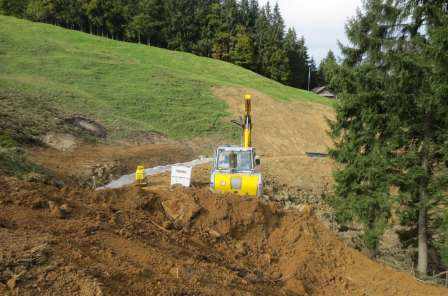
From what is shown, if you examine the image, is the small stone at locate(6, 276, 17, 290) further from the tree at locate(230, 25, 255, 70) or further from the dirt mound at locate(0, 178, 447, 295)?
the tree at locate(230, 25, 255, 70)

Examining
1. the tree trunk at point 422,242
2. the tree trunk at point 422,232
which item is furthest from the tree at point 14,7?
the tree trunk at point 422,242

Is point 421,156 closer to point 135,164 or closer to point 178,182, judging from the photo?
point 178,182

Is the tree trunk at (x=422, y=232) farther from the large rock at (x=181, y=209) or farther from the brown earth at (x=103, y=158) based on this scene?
the brown earth at (x=103, y=158)

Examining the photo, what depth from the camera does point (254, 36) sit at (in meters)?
77.6

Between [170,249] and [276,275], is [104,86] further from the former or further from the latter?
[170,249]

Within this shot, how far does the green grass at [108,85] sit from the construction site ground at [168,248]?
15.4 m

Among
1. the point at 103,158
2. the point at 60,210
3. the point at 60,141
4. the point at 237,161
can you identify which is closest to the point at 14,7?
the point at 60,141

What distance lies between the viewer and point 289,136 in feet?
116

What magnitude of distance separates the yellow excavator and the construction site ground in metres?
2.80

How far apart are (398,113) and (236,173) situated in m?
5.75

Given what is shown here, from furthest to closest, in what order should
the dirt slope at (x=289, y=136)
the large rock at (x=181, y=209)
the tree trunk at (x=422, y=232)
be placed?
the dirt slope at (x=289, y=136)
the tree trunk at (x=422, y=232)
the large rock at (x=181, y=209)

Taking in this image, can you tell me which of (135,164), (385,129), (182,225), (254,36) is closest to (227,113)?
(135,164)

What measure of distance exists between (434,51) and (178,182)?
1094 centimetres

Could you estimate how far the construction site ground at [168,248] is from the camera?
512 centimetres
